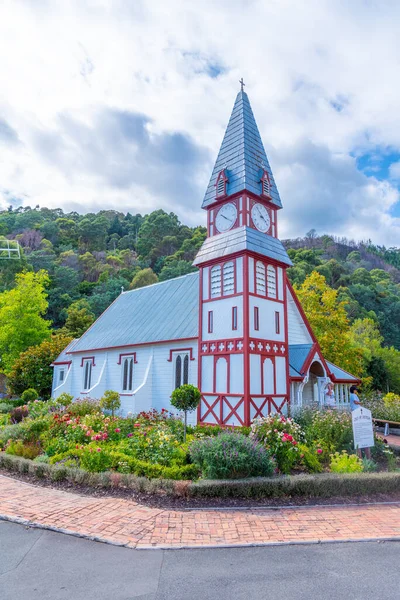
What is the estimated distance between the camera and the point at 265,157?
2000cm

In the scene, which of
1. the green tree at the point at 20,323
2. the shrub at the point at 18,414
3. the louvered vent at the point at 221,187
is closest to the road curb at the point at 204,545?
the shrub at the point at 18,414

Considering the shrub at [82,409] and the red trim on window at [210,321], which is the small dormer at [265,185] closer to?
the red trim on window at [210,321]

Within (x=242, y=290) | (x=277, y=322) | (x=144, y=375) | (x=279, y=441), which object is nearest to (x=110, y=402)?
(x=144, y=375)

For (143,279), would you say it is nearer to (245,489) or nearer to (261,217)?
(261,217)

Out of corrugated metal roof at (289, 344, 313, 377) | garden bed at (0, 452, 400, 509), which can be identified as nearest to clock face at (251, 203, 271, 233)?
corrugated metal roof at (289, 344, 313, 377)

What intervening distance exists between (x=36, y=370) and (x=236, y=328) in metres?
19.8

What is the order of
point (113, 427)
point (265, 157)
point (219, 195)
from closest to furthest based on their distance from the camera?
point (113, 427), point (219, 195), point (265, 157)

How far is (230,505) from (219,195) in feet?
46.1

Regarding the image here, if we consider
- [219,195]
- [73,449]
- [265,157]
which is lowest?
[73,449]

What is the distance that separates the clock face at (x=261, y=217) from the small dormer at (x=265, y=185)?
22.3 inches

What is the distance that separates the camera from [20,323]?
35.1m

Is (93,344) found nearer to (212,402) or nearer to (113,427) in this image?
(212,402)

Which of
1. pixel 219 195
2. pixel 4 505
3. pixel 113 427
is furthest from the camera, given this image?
pixel 219 195

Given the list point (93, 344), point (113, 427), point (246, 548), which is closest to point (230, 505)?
point (246, 548)
